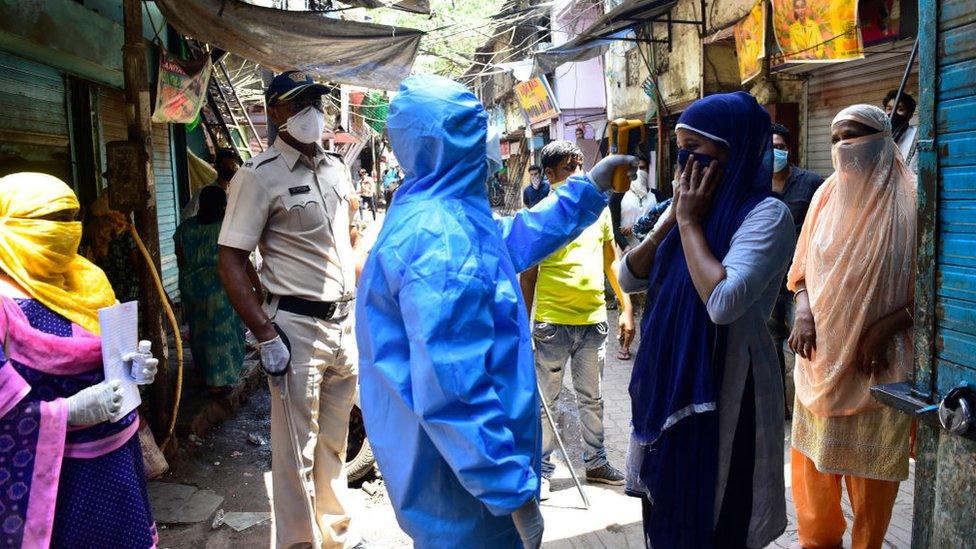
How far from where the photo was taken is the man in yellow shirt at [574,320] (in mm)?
4262

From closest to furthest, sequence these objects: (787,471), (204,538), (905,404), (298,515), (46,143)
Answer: (905,404)
(298,515)
(204,538)
(787,471)
(46,143)

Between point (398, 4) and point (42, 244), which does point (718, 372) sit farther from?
point (398, 4)

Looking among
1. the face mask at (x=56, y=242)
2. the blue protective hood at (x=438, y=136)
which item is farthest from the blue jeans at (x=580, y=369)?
the face mask at (x=56, y=242)

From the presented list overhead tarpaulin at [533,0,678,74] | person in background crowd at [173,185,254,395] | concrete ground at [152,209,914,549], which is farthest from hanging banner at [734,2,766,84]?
person in background crowd at [173,185,254,395]

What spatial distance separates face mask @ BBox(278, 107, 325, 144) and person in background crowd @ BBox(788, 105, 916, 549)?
2397 millimetres

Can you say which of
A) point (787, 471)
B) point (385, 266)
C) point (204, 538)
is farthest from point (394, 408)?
point (787, 471)

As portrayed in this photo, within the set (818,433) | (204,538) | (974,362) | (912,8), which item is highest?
(912,8)

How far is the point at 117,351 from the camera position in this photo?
2426 millimetres

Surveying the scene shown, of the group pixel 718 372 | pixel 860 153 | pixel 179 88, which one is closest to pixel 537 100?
pixel 179 88

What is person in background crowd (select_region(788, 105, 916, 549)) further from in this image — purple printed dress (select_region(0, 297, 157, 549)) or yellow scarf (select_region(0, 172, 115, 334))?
yellow scarf (select_region(0, 172, 115, 334))

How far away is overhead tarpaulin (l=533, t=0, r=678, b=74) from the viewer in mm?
8391

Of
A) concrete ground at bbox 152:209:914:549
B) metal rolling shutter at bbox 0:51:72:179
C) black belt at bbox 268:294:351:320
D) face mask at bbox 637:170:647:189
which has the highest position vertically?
metal rolling shutter at bbox 0:51:72:179

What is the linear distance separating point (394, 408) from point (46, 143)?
5322 millimetres

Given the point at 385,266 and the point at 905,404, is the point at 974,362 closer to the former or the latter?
the point at 905,404
